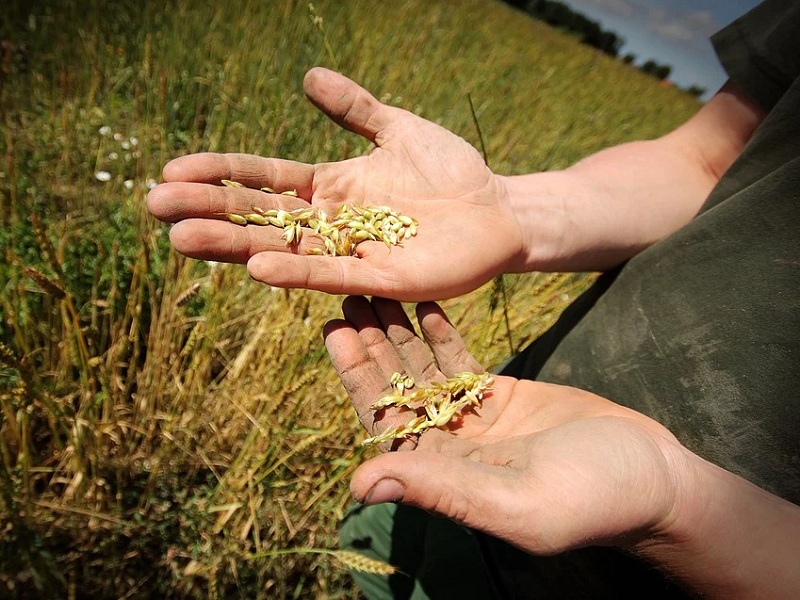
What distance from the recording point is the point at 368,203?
1.32 m

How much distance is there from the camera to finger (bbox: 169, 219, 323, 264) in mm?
957

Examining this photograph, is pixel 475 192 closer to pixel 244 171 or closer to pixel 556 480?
pixel 244 171

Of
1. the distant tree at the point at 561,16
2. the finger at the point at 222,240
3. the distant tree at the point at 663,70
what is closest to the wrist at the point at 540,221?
the finger at the point at 222,240

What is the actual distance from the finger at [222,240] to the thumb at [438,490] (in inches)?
20.2

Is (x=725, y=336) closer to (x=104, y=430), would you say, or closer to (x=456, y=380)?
(x=456, y=380)

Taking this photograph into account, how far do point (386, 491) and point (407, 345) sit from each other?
0.44 metres

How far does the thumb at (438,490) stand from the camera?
0.71 m

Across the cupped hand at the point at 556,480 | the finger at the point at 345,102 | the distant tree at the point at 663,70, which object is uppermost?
the distant tree at the point at 663,70

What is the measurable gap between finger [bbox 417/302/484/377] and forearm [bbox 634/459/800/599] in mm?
503

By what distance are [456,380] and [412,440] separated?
0.61 ft

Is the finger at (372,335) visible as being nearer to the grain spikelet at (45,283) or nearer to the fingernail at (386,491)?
the fingernail at (386,491)

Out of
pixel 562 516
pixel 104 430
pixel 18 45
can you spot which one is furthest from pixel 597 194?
pixel 18 45

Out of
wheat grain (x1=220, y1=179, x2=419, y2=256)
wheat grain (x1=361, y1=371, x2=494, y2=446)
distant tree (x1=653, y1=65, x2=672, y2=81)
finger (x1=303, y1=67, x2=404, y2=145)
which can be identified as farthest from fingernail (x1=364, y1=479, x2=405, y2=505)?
distant tree (x1=653, y1=65, x2=672, y2=81)

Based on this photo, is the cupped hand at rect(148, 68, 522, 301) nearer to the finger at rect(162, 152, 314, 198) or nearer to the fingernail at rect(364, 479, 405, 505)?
the finger at rect(162, 152, 314, 198)
